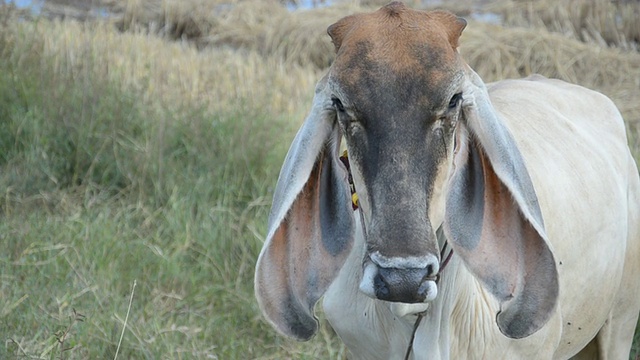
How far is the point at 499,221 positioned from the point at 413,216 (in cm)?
44

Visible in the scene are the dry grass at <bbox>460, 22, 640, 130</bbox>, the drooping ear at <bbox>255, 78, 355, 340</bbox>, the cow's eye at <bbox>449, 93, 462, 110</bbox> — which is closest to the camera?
the cow's eye at <bbox>449, 93, 462, 110</bbox>

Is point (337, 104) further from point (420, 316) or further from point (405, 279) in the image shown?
point (420, 316)

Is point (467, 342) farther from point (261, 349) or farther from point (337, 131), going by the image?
point (261, 349)

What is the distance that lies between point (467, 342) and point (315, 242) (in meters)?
0.58

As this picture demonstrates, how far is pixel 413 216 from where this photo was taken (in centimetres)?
282

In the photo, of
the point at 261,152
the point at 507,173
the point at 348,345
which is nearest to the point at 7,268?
the point at 261,152

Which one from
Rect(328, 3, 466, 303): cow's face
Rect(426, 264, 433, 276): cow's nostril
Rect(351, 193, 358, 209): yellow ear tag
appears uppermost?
Rect(328, 3, 466, 303): cow's face

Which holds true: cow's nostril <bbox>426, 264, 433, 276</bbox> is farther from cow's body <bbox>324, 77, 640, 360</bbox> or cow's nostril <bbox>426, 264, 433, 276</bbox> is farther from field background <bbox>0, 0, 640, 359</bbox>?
field background <bbox>0, 0, 640, 359</bbox>

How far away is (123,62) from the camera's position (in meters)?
7.71

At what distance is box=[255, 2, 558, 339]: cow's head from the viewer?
112 inches

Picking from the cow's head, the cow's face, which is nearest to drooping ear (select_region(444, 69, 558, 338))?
the cow's head

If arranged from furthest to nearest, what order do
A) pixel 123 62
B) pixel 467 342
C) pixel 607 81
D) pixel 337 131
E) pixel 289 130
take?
pixel 607 81 < pixel 123 62 < pixel 289 130 < pixel 467 342 < pixel 337 131

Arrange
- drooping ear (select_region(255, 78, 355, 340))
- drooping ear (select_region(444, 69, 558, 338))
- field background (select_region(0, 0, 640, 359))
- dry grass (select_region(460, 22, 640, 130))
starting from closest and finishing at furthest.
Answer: drooping ear (select_region(444, 69, 558, 338))
drooping ear (select_region(255, 78, 355, 340))
field background (select_region(0, 0, 640, 359))
dry grass (select_region(460, 22, 640, 130))

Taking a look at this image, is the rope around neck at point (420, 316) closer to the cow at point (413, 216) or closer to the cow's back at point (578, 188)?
the cow at point (413, 216)
